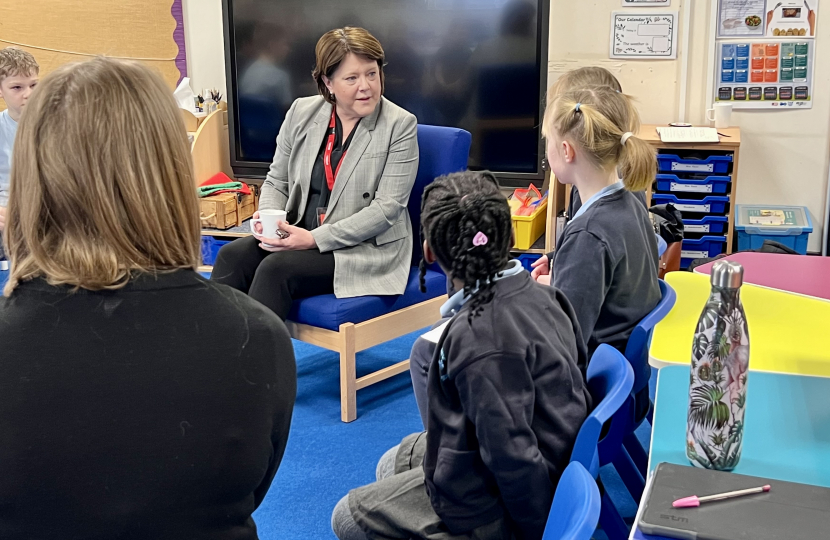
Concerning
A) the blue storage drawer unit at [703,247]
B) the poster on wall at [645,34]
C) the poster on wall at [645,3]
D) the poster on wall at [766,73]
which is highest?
the poster on wall at [645,3]

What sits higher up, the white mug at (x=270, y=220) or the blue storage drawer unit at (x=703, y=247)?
the white mug at (x=270, y=220)

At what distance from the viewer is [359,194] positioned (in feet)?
9.29

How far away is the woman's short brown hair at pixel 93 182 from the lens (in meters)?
0.95

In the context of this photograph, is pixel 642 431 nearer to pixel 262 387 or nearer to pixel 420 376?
pixel 420 376

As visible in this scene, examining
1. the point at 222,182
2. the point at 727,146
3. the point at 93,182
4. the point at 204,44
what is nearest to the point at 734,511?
the point at 93,182

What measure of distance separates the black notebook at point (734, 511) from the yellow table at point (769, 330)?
0.41 metres

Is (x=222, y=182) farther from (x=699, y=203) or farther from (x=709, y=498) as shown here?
(x=709, y=498)

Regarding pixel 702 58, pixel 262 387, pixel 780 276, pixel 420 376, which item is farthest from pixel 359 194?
pixel 702 58

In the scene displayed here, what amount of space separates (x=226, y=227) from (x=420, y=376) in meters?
2.66

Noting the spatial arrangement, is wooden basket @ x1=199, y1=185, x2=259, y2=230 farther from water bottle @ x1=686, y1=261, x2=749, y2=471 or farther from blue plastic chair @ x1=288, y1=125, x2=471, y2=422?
water bottle @ x1=686, y1=261, x2=749, y2=471

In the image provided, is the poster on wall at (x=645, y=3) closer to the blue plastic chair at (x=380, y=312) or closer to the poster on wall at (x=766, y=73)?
the poster on wall at (x=766, y=73)

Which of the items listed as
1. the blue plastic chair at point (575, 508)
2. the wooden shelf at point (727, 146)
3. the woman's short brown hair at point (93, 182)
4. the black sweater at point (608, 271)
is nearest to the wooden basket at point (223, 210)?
the wooden shelf at point (727, 146)

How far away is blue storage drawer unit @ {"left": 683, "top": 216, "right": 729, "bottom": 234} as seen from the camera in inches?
156

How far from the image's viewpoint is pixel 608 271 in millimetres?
1788
